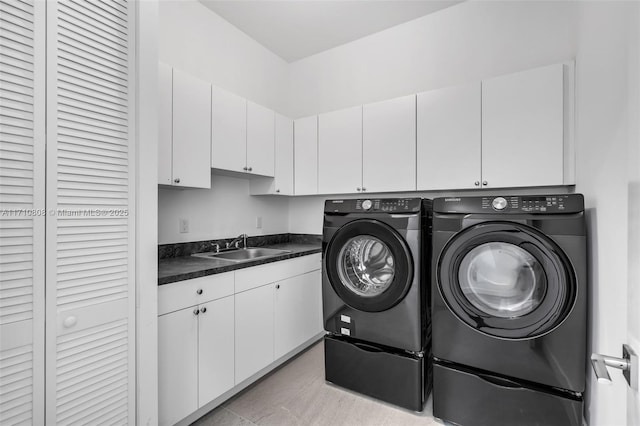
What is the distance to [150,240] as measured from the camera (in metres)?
1.40

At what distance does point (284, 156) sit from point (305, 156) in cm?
21

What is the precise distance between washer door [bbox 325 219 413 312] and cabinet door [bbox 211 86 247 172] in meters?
1.02

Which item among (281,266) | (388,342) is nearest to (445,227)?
(388,342)

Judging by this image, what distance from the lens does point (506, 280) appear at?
1.65 meters

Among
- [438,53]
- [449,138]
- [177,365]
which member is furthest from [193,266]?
[438,53]

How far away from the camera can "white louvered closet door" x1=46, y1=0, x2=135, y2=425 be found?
44.2 inches

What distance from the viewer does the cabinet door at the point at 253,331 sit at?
1996 mm

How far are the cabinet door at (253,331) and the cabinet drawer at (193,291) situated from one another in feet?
0.49

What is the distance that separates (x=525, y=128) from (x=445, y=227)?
3.25 feet

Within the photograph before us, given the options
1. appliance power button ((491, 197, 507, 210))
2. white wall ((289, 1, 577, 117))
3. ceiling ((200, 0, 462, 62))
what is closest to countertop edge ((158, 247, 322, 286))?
appliance power button ((491, 197, 507, 210))

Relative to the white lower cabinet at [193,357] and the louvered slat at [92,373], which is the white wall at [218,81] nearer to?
the white lower cabinet at [193,357]

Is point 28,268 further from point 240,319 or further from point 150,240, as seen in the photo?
point 240,319

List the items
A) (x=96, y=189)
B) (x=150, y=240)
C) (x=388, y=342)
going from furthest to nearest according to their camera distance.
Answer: (x=388, y=342) < (x=150, y=240) < (x=96, y=189)

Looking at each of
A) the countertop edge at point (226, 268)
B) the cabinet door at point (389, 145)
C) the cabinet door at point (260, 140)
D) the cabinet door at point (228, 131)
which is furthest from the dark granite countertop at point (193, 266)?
the cabinet door at point (389, 145)
